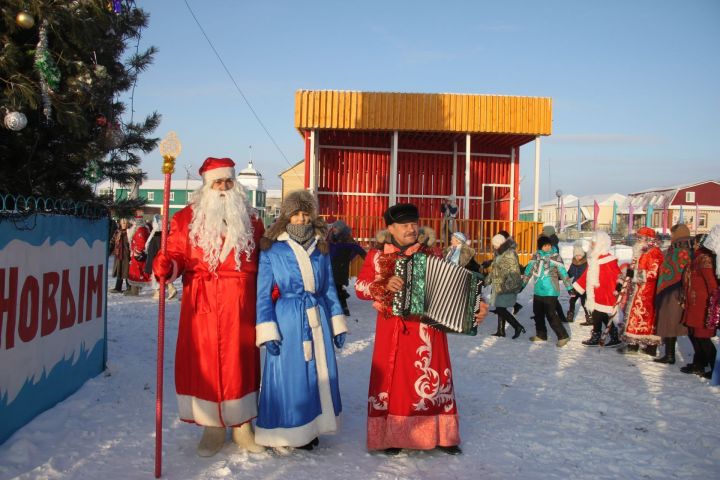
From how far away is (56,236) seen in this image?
472 cm

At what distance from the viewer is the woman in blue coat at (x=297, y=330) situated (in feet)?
13.1

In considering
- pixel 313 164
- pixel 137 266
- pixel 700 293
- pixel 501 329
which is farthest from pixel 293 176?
pixel 700 293

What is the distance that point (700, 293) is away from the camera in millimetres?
7047

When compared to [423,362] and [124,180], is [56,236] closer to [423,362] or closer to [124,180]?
[124,180]

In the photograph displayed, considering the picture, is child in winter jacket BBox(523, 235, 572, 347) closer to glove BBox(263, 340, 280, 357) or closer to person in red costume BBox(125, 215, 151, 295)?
glove BBox(263, 340, 280, 357)

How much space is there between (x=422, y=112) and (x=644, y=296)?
9.36m

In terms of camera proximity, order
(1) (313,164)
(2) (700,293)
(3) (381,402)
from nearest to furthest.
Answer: (3) (381,402) → (2) (700,293) → (1) (313,164)

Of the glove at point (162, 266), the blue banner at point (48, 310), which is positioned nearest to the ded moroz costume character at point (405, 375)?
the glove at point (162, 266)

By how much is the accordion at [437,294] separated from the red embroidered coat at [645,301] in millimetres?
5151

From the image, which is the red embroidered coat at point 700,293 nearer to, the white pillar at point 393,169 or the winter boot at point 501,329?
the winter boot at point 501,329

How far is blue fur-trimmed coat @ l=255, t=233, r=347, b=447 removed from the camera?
13.1 feet

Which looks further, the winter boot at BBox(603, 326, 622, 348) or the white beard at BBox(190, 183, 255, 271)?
the winter boot at BBox(603, 326, 622, 348)

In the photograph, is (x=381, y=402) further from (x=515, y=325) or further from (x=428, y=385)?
(x=515, y=325)

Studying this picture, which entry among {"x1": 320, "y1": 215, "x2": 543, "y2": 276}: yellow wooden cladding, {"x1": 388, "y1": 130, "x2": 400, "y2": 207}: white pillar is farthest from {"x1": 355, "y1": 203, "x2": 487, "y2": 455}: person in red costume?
{"x1": 388, "y1": 130, "x2": 400, "y2": 207}: white pillar
